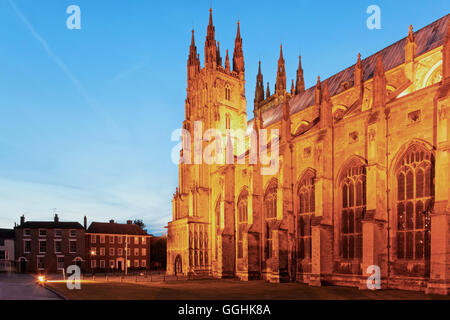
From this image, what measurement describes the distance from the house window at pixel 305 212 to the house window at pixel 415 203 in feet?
25.9

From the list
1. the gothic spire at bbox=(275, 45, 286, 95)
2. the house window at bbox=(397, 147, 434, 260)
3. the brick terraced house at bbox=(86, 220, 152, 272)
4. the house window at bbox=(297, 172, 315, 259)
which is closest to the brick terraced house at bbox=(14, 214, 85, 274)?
the brick terraced house at bbox=(86, 220, 152, 272)

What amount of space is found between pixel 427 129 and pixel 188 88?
3800 centimetres

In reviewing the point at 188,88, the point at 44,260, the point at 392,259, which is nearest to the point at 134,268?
the point at 44,260

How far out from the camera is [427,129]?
72.8ft

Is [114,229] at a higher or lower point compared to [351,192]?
lower

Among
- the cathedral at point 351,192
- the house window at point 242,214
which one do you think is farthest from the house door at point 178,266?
the house window at point 242,214

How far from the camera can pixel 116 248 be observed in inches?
2714

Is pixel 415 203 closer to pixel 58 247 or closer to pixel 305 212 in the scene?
pixel 305 212

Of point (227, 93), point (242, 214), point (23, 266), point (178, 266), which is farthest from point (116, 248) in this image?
point (242, 214)

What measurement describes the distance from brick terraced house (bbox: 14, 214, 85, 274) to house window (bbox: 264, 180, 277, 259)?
40.3 meters

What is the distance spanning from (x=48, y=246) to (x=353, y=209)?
53.3 m

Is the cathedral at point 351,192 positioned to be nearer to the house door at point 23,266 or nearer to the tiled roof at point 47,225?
the tiled roof at point 47,225

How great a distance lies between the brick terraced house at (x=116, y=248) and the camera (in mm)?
66875
